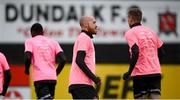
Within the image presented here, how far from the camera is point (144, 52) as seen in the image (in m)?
11.3

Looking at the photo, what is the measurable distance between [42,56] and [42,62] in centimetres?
9

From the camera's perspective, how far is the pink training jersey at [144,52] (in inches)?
443

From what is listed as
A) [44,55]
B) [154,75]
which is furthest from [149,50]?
[44,55]

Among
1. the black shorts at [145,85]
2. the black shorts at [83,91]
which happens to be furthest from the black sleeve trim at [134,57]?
the black shorts at [83,91]

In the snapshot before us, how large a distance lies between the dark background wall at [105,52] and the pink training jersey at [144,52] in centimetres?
652

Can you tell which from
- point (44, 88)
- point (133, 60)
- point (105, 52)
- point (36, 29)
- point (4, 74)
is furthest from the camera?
point (105, 52)

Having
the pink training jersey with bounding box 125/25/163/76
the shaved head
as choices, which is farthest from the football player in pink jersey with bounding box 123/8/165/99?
the shaved head

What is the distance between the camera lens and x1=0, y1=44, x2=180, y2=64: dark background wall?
17828 millimetres

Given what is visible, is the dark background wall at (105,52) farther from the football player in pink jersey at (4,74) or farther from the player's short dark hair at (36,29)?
the player's short dark hair at (36,29)

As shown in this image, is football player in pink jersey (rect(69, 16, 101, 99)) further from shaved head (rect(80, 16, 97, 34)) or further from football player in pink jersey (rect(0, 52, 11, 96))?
football player in pink jersey (rect(0, 52, 11, 96))

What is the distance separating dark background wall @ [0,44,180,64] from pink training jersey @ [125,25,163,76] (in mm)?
6520

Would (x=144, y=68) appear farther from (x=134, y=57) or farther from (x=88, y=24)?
(x=88, y=24)

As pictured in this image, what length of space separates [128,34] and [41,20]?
6.67m

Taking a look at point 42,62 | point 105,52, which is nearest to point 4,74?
point 42,62
